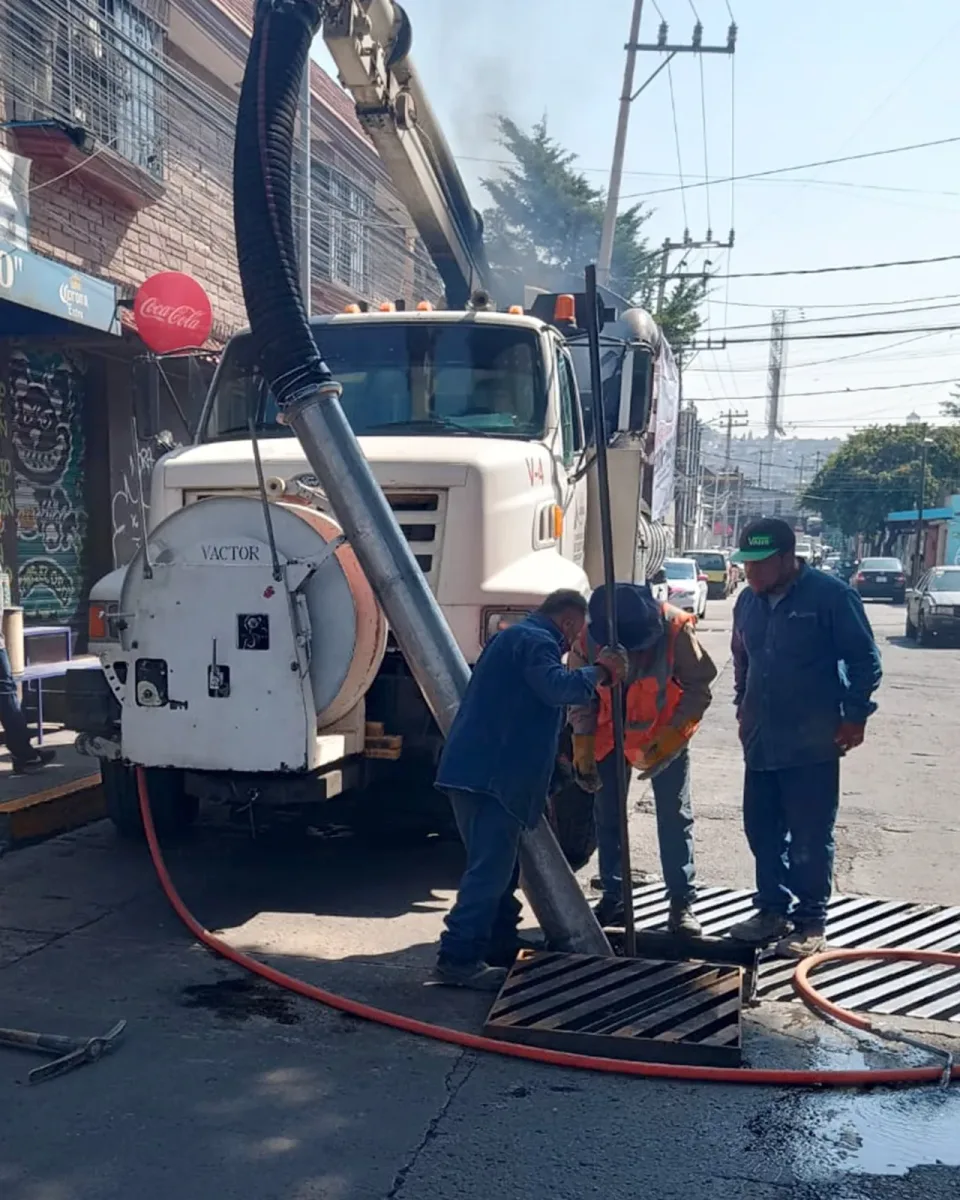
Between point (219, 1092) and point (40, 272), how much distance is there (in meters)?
7.16

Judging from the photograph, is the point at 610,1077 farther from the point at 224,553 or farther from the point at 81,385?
the point at 81,385

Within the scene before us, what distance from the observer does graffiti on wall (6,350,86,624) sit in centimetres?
1178

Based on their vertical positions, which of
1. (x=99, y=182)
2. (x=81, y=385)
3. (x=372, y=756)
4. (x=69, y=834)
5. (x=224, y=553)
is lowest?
(x=69, y=834)

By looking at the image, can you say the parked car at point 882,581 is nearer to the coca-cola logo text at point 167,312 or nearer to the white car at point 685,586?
the white car at point 685,586

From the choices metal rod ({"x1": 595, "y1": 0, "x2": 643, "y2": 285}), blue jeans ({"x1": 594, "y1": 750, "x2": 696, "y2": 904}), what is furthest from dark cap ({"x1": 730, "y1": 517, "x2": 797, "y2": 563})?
metal rod ({"x1": 595, "y1": 0, "x2": 643, "y2": 285})

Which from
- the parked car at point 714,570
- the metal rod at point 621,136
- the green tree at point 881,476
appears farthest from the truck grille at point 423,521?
the green tree at point 881,476

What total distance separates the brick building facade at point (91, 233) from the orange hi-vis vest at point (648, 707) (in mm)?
5355

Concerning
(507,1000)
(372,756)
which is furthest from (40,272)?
(507,1000)

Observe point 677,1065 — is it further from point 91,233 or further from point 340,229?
point 340,229

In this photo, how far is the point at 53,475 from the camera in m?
12.4

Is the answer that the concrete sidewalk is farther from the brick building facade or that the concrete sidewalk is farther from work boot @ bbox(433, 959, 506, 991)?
work boot @ bbox(433, 959, 506, 991)

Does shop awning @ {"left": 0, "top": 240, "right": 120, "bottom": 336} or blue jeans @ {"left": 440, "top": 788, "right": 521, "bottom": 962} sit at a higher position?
shop awning @ {"left": 0, "top": 240, "right": 120, "bottom": 336}

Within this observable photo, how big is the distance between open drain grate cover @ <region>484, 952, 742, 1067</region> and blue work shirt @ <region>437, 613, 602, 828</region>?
612 mm

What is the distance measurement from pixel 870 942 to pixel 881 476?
62.3 m
